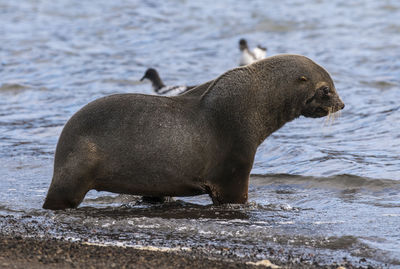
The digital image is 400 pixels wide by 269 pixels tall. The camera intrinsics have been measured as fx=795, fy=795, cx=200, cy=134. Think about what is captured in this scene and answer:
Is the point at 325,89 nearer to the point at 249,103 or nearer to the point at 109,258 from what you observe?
the point at 249,103

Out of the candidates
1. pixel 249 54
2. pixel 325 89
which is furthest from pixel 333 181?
pixel 249 54

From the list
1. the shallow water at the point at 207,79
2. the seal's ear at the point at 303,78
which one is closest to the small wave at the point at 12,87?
the shallow water at the point at 207,79

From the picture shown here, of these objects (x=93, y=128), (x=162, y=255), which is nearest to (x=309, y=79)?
(x=93, y=128)

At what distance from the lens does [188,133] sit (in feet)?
24.6

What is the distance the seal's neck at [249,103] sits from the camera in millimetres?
7691

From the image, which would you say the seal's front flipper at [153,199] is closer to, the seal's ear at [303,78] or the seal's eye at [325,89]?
the seal's ear at [303,78]

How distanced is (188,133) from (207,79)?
402 inches

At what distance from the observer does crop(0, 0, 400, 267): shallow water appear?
6.87 m

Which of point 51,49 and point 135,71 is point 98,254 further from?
point 51,49

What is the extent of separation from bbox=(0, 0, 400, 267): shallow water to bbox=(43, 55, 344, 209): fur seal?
28cm

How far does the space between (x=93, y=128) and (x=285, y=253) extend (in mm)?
2173

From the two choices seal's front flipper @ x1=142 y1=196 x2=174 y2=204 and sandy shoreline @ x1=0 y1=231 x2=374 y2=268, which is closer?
sandy shoreline @ x1=0 y1=231 x2=374 y2=268

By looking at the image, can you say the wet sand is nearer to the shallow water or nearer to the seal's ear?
the shallow water

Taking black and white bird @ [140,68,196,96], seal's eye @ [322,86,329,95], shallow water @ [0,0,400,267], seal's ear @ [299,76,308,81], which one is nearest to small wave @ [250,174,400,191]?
shallow water @ [0,0,400,267]
